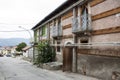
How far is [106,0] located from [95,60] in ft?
12.9

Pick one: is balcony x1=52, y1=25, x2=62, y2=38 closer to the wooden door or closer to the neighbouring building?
the neighbouring building

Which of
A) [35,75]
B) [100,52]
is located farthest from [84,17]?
[35,75]

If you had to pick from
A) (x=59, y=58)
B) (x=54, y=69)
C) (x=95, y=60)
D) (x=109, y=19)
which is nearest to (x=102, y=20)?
(x=109, y=19)

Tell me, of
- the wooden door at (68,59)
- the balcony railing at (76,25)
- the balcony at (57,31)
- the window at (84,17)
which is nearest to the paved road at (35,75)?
the wooden door at (68,59)

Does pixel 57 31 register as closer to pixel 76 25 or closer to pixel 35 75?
pixel 76 25

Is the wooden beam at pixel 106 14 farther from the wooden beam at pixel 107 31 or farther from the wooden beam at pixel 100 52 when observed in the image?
the wooden beam at pixel 100 52

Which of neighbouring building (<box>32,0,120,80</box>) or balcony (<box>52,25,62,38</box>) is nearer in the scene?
neighbouring building (<box>32,0,120,80</box>)

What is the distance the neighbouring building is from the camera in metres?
12.2

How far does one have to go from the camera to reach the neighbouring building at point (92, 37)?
12156 mm

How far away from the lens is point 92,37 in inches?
577

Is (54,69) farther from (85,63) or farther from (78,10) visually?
(78,10)

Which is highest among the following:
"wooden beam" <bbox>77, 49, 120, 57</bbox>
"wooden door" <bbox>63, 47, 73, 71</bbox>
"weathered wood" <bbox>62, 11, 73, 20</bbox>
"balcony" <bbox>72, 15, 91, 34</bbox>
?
"weathered wood" <bbox>62, 11, 73, 20</bbox>

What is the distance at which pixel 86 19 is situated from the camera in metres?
15.1

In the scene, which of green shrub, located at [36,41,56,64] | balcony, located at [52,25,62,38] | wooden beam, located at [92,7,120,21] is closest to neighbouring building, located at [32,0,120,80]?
wooden beam, located at [92,7,120,21]
